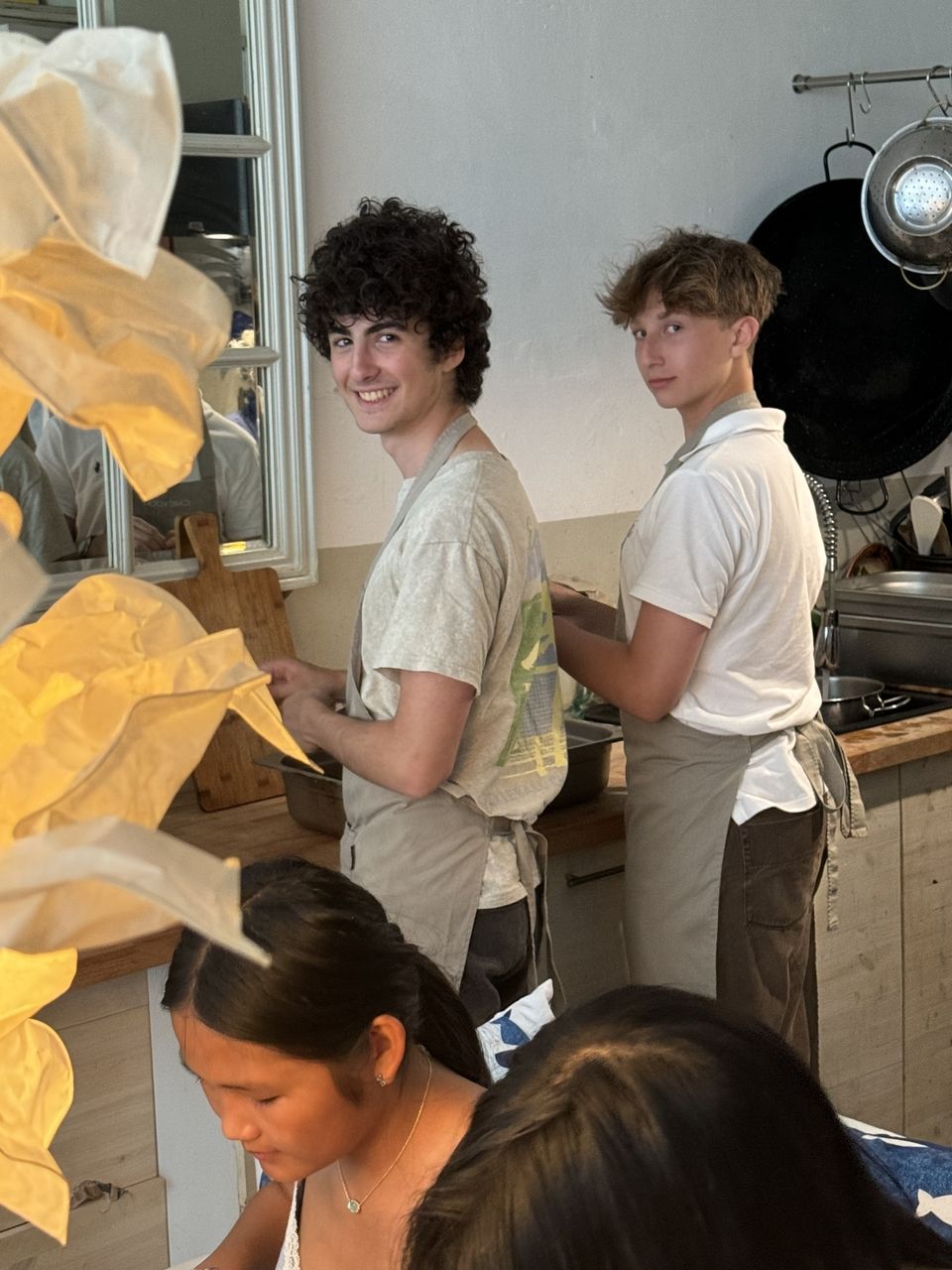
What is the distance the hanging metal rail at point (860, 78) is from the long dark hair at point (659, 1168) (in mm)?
2611

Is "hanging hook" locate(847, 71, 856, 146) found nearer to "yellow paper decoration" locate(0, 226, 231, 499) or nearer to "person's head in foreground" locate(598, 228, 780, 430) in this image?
"person's head in foreground" locate(598, 228, 780, 430)

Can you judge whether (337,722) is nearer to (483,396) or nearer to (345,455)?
(345,455)

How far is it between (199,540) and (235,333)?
313 millimetres

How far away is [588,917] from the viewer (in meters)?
2.26

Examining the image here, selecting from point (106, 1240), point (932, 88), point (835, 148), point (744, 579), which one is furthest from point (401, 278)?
point (932, 88)

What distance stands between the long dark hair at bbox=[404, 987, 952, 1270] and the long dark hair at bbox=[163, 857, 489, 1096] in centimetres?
31

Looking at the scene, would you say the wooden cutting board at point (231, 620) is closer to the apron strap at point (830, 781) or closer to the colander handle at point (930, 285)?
the apron strap at point (830, 781)

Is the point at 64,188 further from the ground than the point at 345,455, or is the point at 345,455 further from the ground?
the point at 64,188

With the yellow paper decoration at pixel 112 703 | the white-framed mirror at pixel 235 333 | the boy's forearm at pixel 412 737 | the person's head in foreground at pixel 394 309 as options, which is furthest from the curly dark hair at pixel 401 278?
the yellow paper decoration at pixel 112 703

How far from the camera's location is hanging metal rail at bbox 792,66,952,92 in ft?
10.2

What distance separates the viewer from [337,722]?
1.74m

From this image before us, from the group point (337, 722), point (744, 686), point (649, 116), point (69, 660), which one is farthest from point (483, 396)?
point (69, 660)

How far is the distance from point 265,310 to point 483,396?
1.51 feet

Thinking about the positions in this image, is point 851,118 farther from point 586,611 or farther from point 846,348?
point 586,611
